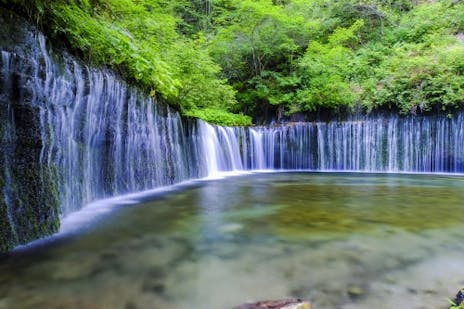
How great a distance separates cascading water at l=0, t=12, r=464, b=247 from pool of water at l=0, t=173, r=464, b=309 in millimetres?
837

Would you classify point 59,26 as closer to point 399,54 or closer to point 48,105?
point 48,105

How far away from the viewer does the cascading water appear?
3.21 m

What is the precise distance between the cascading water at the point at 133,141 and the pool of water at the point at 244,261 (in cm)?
84

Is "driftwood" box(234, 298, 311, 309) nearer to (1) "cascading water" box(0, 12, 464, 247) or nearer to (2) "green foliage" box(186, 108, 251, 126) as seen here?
(1) "cascading water" box(0, 12, 464, 247)

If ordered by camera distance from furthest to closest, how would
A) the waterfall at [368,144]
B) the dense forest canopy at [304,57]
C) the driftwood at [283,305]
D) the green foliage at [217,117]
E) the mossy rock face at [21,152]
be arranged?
the green foliage at [217,117], the waterfall at [368,144], the dense forest canopy at [304,57], the mossy rock face at [21,152], the driftwood at [283,305]

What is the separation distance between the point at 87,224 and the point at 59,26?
268cm

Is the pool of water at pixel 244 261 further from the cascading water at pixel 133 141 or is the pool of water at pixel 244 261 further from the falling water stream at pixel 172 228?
the cascading water at pixel 133 141

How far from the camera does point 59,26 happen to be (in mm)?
4039

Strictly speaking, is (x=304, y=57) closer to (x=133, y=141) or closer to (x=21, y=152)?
(x=133, y=141)

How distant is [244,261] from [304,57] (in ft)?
49.6

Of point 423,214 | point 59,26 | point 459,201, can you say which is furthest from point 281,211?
point 59,26

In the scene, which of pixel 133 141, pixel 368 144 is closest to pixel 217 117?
pixel 368 144

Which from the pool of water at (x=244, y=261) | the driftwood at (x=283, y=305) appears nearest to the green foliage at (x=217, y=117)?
the pool of water at (x=244, y=261)

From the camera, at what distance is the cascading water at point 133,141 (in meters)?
3.21
